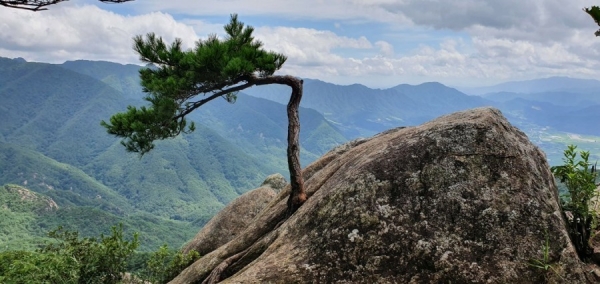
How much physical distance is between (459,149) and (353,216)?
10.1 feet

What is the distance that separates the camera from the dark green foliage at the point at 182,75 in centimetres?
1192

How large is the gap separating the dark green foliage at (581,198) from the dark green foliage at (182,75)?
8.29 metres

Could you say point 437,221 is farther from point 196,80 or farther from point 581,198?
point 196,80

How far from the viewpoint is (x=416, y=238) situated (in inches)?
341

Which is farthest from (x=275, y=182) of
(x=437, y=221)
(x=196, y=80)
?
(x=437, y=221)

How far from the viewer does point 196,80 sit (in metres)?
12.5

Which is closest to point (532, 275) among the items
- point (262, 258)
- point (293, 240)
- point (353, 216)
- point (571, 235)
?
point (571, 235)

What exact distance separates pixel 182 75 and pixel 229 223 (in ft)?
44.8

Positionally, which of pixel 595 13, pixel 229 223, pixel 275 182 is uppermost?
pixel 595 13

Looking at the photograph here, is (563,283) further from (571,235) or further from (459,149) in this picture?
(459,149)

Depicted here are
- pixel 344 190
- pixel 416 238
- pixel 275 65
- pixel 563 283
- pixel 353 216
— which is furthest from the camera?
pixel 275 65

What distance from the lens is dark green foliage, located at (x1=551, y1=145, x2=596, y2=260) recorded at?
8.81 meters

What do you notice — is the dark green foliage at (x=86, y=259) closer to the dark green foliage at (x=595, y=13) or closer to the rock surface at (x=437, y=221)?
the rock surface at (x=437, y=221)

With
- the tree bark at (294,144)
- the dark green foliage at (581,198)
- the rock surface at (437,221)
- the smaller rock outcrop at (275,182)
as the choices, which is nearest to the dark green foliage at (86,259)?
the tree bark at (294,144)
